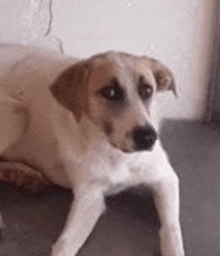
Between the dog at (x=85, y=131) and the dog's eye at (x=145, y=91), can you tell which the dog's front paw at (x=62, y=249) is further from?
the dog's eye at (x=145, y=91)

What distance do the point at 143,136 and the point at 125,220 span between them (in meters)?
0.32

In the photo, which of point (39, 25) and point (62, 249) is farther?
point (39, 25)

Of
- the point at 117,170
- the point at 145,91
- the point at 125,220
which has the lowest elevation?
the point at 125,220

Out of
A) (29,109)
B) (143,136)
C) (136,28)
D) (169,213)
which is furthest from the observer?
(136,28)

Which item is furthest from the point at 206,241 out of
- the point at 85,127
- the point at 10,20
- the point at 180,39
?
the point at 10,20

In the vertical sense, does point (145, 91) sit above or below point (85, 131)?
above

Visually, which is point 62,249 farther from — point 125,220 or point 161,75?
point 161,75

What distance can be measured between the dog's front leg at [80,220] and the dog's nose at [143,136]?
284 millimetres

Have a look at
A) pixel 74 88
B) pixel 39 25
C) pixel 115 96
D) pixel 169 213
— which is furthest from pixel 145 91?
pixel 39 25

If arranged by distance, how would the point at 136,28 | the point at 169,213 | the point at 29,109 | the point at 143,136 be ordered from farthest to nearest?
the point at 136,28 → the point at 29,109 → the point at 169,213 → the point at 143,136

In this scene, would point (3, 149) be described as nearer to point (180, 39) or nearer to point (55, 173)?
point (55, 173)

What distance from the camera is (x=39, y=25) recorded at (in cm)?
140

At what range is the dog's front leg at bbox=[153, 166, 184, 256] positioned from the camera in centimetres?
96

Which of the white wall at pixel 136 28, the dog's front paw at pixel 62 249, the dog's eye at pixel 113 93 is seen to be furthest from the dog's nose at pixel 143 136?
the white wall at pixel 136 28
